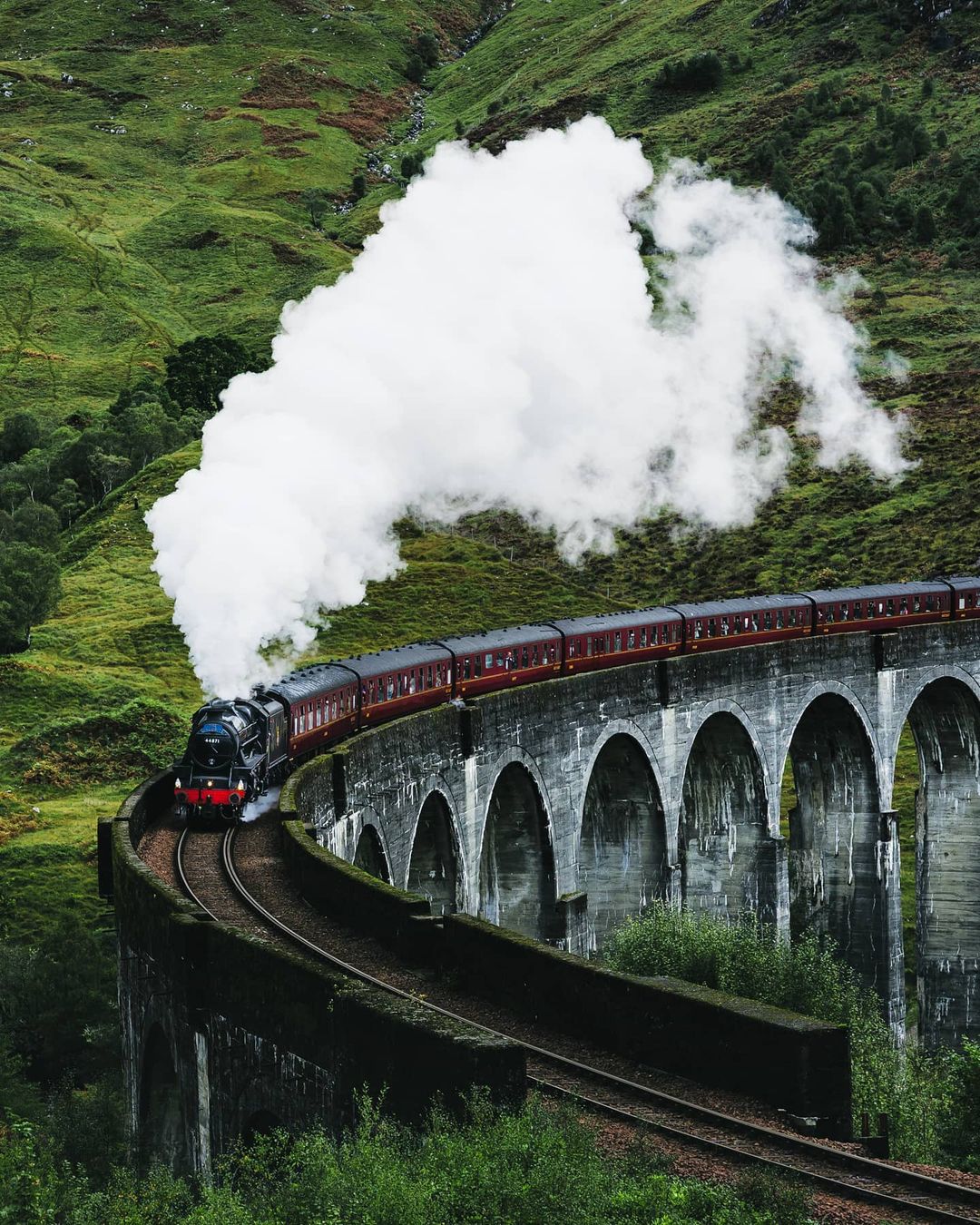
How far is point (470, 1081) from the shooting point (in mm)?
14984

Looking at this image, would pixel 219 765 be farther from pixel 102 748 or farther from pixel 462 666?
pixel 102 748

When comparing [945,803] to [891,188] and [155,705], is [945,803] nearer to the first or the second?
[155,705]

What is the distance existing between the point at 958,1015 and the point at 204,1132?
114 ft

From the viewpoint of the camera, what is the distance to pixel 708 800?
146 ft

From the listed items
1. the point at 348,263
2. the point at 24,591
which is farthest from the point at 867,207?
the point at 24,591

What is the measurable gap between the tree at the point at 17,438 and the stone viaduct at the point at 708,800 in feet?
292

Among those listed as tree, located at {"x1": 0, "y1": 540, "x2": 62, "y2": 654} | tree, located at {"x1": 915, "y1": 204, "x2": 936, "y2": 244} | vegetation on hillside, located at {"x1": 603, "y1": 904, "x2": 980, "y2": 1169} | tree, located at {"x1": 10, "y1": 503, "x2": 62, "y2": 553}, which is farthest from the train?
tree, located at {"x1": 915, "y1": 204, "x2": 936, "y2": 244}

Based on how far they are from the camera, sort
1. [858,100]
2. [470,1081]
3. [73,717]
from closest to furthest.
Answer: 1. [470,1081]
2. [73,717]
3. [858,100]

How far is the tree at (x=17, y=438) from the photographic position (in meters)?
123

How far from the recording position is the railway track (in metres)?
14.2

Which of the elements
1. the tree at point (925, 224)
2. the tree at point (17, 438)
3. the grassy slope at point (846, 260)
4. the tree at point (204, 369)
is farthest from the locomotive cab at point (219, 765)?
the tree at point (17, 438)

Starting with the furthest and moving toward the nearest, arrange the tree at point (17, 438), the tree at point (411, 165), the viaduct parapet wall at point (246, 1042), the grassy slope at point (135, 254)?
1. the tree at point (411, 165)
2. the grassy slope at point (135, 254)
3. the tree at point (17, 438)
4. the viaduct parapet wall at point (246, 1042)

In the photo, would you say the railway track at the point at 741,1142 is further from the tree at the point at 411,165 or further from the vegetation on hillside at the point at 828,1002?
the tree at the point at 411,165

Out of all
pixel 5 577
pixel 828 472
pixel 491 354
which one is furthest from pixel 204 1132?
pixel 828 472
